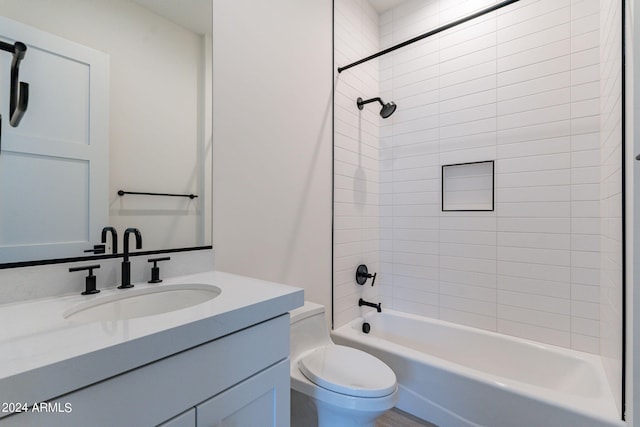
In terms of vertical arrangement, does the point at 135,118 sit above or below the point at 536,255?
above

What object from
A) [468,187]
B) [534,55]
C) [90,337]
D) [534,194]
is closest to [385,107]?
[468,187]

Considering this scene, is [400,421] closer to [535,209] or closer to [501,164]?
[535,209]

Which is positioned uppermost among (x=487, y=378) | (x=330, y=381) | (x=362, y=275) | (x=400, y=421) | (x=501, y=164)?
(x=501, y=164)

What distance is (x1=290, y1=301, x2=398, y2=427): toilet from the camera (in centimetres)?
117

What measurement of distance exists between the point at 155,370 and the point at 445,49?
8.76 feet

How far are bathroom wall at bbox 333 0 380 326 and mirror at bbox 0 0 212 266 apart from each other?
1.07 m

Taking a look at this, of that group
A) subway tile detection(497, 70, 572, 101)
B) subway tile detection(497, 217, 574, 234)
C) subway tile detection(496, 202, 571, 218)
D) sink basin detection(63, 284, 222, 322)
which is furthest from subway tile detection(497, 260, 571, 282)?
sink basin detection(63, 284, 222, 322)

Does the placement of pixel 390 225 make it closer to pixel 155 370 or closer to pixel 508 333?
pixel 508 333

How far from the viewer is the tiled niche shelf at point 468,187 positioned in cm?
210

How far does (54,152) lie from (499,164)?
2408 mm

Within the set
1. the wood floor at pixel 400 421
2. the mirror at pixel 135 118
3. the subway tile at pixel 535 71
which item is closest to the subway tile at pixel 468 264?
the wood floor at pixel 400 421

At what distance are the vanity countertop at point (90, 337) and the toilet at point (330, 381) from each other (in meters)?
0.54

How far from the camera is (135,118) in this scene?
3.75 feet

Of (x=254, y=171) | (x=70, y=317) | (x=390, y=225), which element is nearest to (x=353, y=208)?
(x=390, y=225)
